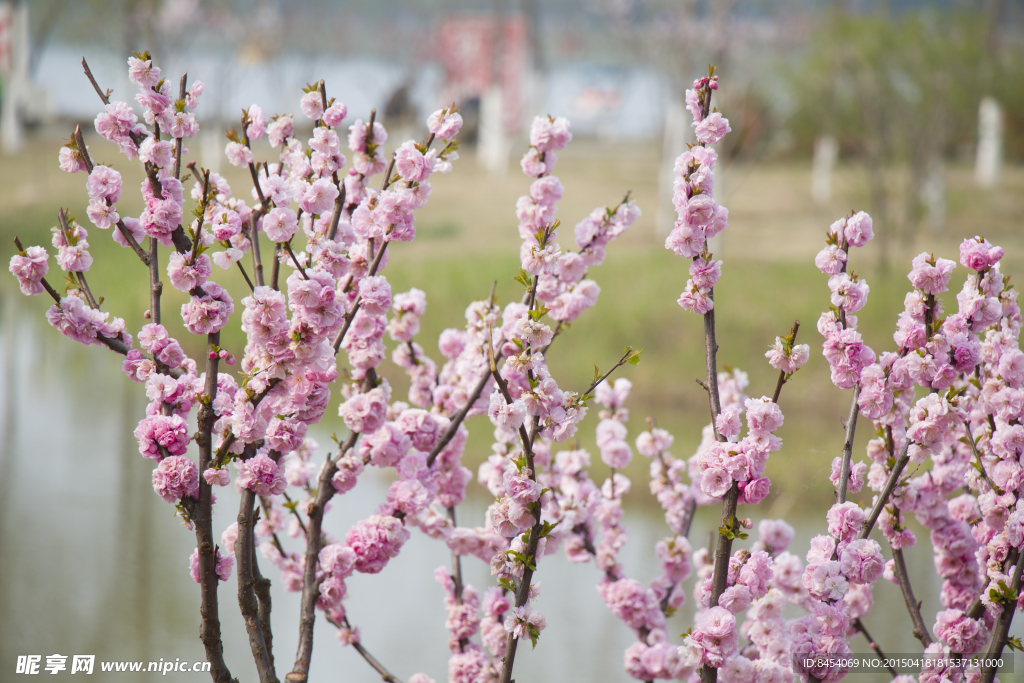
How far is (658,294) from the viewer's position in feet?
12.9

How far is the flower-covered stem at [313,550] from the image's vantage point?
0.80m

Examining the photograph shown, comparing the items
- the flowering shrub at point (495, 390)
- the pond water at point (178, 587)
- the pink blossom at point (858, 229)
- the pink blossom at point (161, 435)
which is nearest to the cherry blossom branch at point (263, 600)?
the flowering shrub at point (495, 390)

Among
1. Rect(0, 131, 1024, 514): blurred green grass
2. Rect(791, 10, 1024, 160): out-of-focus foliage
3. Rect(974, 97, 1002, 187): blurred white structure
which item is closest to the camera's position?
Rect(0, 131, 1024, 514): blurred green grass

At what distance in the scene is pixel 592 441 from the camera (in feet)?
10.1

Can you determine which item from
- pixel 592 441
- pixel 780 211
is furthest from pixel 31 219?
pixel 780 211

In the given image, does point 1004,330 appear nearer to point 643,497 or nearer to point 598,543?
point 598,543

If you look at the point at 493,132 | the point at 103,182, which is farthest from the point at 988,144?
the point at 493,132

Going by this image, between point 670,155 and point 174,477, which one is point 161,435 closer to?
point 174,477

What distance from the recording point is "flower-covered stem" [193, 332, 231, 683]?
70cm

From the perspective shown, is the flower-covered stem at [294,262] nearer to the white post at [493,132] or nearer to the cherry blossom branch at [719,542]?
the cherry blossom branch at [719,542]

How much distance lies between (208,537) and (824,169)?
710 centimetres

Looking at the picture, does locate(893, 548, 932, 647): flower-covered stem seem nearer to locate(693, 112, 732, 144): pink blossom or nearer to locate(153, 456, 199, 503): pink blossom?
locate(693, 112, 732, 144): pink blossom

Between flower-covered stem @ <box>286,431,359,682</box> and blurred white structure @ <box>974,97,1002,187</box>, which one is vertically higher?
blurred white structure @ <box>974,97,1002,187</box>

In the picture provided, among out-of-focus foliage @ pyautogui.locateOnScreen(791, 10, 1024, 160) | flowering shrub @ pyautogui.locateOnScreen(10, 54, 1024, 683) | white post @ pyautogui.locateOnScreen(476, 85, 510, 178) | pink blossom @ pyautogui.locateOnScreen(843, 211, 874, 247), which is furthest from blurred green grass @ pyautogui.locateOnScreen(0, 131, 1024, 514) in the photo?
white post @ pyautogui.locateOnScreen(476, 85, 510, 178)
